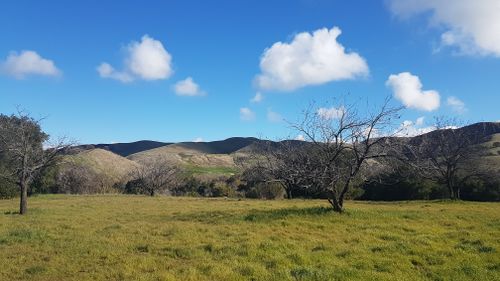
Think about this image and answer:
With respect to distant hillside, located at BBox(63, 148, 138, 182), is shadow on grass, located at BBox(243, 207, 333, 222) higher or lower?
lower

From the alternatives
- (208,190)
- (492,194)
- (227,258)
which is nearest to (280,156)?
(227,258)

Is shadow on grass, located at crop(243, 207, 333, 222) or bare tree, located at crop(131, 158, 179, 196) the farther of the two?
bare tree, located at crop(131, 158, 179, 196)

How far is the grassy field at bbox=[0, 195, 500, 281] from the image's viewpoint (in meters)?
12.1

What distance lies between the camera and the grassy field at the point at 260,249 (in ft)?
39.5

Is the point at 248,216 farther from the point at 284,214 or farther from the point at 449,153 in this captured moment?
the point at 449,153

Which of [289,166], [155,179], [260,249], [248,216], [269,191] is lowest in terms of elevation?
[260,249]

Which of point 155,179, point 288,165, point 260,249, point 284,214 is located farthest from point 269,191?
point 260,249

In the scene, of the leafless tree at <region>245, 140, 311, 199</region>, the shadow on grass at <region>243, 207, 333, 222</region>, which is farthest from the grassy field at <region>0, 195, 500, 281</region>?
the leafless tree at <region>245, 140, 311, 199</region>

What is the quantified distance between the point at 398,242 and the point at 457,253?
230cm

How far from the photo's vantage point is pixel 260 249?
15.3 meters

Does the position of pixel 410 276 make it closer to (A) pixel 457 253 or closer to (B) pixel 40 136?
(A) pixel 457 253

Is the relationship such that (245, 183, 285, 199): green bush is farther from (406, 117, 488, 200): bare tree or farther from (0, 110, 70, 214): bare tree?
(0, 110, 70, 214): bare tree

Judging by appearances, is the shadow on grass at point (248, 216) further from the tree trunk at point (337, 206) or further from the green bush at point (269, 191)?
the green bush at point (269, 191)

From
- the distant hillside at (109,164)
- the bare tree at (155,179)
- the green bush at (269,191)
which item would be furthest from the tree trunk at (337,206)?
the distant hillside at (109,164)
